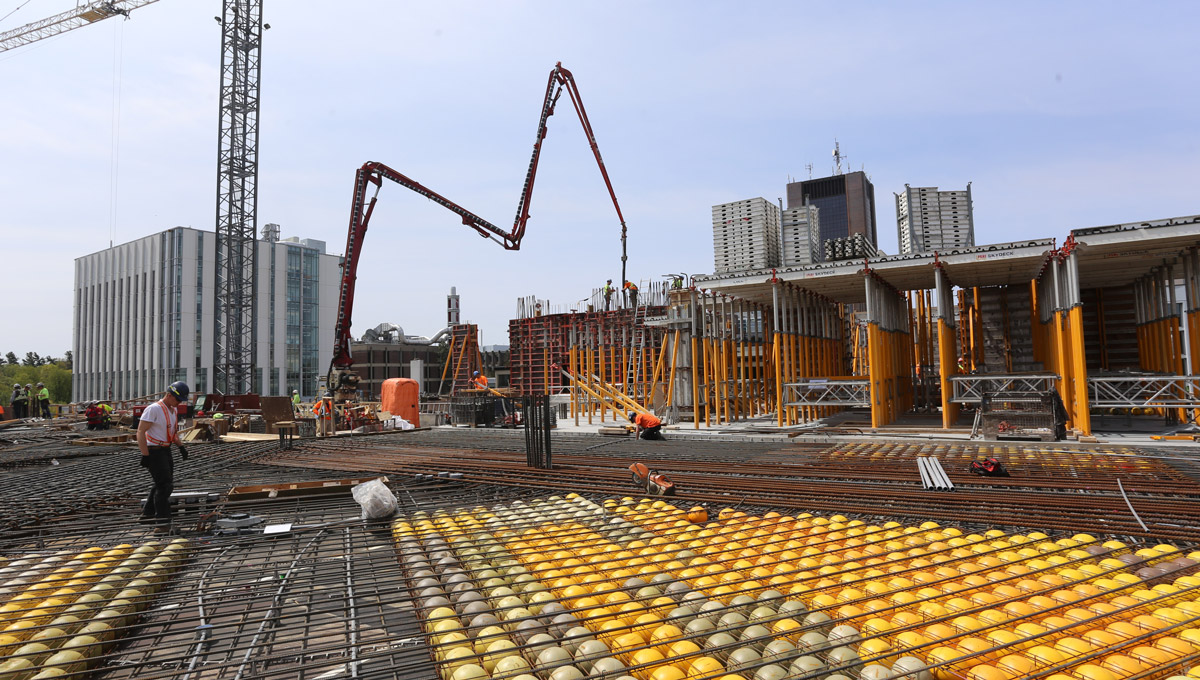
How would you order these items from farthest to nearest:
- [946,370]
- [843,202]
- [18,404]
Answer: [843,202] → [18,404] → [946,370]

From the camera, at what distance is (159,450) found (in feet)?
23.2

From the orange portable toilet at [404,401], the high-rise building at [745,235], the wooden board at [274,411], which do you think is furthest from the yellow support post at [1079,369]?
the wooden board at [274,411]

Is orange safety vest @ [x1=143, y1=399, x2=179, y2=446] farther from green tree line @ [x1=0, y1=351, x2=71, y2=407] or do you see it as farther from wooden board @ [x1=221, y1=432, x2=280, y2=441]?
green tree line @ [x1=0, y1=351, x2=71, y2=407]

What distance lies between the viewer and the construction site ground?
4.07m

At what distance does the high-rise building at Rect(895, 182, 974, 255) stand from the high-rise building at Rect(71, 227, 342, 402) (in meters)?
54.9

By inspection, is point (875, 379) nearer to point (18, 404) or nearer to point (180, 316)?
point (18, 404)

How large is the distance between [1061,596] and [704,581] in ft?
8.31

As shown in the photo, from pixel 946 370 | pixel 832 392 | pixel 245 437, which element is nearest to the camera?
pixel 245 437

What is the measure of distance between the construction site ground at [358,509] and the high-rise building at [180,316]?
4830cm

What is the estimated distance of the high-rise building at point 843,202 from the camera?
113 m

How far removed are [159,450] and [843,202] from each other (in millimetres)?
122855

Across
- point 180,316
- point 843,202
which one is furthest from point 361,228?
point 843,202

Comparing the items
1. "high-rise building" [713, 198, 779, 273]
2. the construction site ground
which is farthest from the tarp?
"high-rise building" [713, 198, 779, 273]

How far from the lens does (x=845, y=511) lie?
24.4 feet
